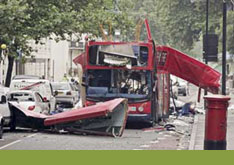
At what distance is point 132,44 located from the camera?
25.2 metres

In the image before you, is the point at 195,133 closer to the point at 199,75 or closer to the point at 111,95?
the point at 111,95

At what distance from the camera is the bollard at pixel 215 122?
48.4 ft

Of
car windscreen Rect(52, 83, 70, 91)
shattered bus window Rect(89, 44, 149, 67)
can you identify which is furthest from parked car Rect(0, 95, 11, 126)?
car windscreen Rect(52, 83, 70, 91)

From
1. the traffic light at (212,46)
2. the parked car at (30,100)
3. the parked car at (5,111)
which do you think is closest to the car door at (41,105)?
the parked car at (30,100)

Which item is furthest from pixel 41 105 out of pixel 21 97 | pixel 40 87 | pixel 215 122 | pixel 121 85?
pixel 215 122

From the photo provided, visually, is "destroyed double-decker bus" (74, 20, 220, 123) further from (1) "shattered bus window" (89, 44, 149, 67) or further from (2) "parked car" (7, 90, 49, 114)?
(2) "parked car" (7, 90, 49, 114)

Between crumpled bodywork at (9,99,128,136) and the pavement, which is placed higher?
crumpled bodywork at (9,99,128,136)

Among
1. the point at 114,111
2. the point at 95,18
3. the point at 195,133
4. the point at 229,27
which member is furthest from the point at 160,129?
the point at 229,27

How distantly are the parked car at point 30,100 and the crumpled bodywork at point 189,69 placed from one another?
4592mm

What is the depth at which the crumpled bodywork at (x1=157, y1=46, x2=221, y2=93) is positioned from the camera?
92.7 feet

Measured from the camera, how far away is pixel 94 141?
1972 cm

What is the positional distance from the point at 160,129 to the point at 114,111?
428cm

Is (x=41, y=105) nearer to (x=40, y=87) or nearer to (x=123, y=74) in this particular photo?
(x=123, y=74)

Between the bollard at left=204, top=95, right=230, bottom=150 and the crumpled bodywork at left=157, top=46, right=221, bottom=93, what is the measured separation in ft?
42.8
